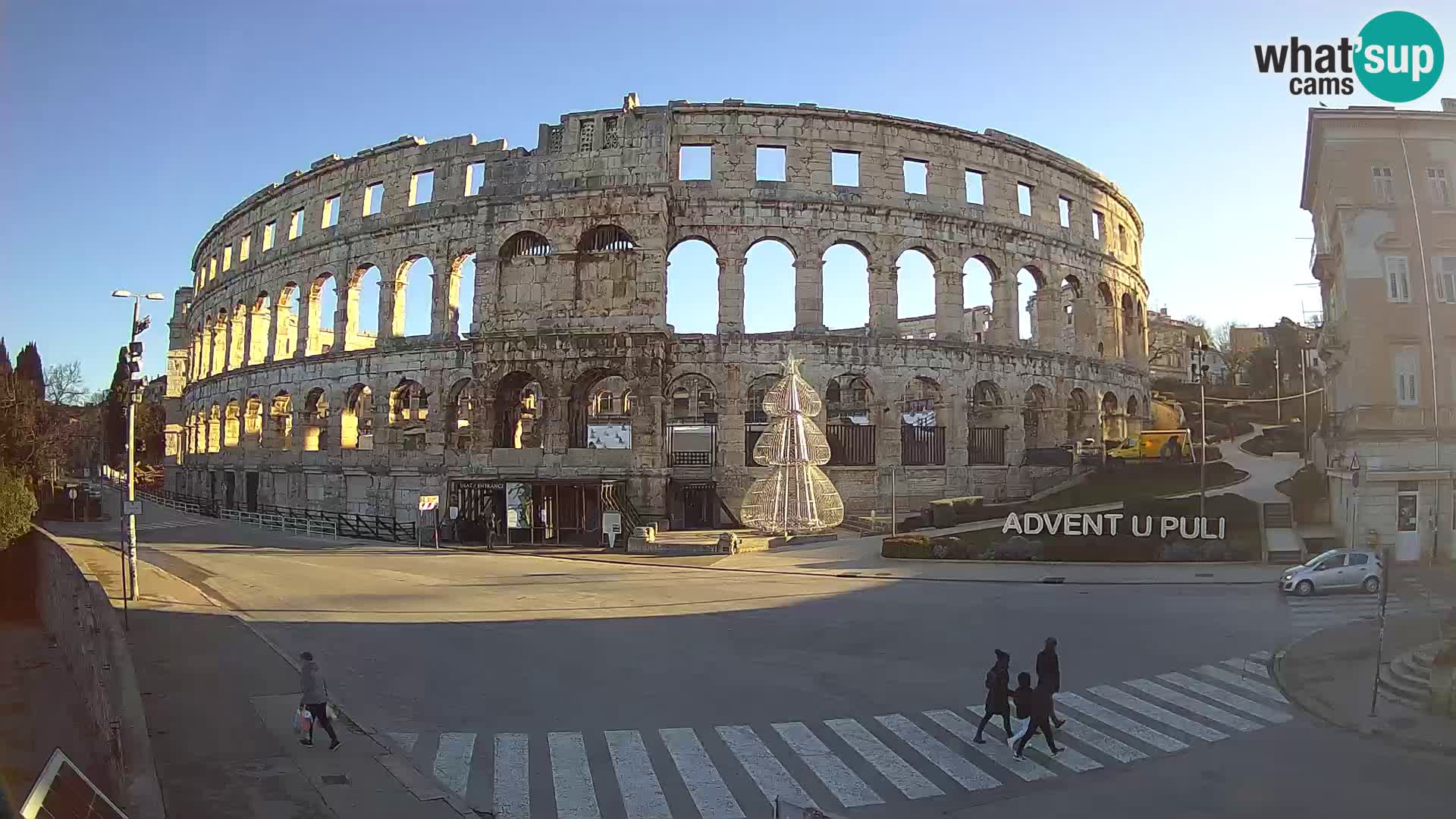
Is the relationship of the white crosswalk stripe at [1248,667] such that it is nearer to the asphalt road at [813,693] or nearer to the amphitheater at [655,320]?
the asphalt road at [813,693]

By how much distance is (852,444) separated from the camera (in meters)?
39.1

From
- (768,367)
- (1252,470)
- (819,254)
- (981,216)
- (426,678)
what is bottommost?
(426,678)

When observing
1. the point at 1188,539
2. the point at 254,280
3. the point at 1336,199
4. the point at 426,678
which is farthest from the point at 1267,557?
the point at 254,280

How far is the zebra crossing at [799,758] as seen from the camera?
28.5 ft

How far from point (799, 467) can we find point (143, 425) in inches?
3153

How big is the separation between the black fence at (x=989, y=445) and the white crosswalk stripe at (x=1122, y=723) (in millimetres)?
29608

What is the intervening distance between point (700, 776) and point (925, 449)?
32034 mm

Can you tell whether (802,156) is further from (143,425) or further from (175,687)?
(143,425)

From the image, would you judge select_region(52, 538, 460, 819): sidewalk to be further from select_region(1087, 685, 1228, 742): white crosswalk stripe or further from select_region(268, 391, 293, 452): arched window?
select_region(268, 391, 293, 452): arched window

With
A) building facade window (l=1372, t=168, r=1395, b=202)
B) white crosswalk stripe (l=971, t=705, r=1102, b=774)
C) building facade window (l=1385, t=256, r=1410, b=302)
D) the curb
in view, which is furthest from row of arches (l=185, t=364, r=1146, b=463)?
white crosswalk stripe (l=971, t=705, r=1102, b=774)

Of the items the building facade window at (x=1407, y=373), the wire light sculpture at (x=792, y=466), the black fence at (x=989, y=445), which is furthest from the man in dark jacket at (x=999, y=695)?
the black fence at (x=989, y=445)

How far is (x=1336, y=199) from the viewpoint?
48.9 feet

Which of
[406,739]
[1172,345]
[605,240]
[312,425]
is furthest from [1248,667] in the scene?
[1172,345]

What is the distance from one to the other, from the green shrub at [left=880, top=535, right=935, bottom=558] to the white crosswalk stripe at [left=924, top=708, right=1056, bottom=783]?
1628 centimetres
